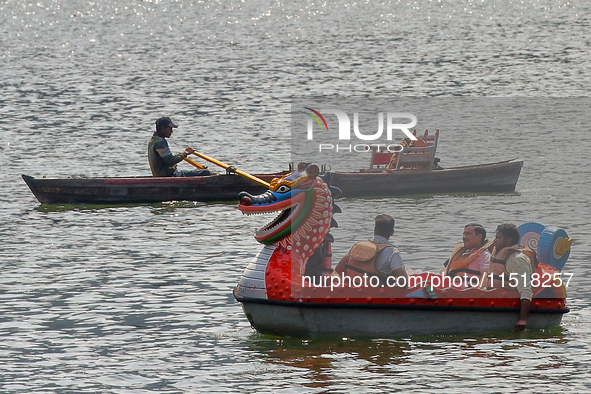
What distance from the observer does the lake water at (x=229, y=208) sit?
15415 millimetres

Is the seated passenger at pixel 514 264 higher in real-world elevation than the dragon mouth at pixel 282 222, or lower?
lower

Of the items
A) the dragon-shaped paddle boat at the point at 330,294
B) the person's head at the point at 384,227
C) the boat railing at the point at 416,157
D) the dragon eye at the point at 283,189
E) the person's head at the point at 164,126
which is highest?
the person's head at the point at 164,126

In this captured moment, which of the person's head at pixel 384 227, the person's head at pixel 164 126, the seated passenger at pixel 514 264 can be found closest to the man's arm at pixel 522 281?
the seated passenger at pixel 514 264

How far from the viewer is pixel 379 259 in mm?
15961

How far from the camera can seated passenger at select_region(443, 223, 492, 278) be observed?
16.2m

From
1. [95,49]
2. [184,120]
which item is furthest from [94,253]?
[95,49]

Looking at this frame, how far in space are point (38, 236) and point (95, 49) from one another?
60.3 meters

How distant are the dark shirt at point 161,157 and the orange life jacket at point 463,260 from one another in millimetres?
13102

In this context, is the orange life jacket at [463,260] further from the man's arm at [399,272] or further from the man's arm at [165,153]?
the man's arm at [165,153]

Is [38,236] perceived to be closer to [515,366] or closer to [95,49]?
[515,366]

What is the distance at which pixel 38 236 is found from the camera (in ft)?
82.0

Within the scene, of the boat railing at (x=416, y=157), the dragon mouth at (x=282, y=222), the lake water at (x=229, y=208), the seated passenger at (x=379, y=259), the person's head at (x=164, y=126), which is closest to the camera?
the lake water at (x=229, y=208)

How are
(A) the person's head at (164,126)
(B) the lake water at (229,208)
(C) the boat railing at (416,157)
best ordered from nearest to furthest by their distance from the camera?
1. (B) the lake water at (229,208)
2. (A) the person's head at (164,126)
3. (C) the boat railing at (416,157)

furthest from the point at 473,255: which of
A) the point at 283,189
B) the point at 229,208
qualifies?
the point at 229,208
